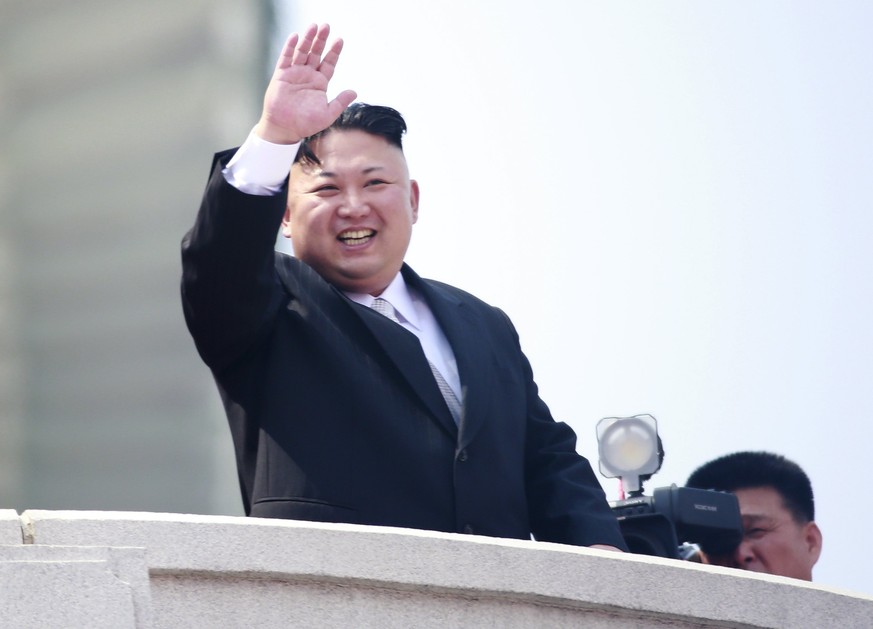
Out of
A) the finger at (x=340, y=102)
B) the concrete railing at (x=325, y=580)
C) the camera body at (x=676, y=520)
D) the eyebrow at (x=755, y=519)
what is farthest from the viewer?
the eyebrow at (x=755, y=519)

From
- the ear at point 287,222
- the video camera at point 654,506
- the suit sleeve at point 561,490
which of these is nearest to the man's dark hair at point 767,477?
the video camera at point 654,506

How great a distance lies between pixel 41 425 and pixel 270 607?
8.04 m

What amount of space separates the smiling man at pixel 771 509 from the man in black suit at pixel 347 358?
1883 millimetres

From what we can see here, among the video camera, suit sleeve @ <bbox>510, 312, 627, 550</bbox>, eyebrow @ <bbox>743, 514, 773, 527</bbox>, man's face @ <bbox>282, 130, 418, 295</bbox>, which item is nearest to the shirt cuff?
man's face @ <bbox>282, 130, 418, 295</bbox>

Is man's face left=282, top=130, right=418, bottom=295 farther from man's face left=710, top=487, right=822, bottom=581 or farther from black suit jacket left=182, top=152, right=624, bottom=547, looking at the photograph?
man's face left=710, top=487, right=822, bottom=581

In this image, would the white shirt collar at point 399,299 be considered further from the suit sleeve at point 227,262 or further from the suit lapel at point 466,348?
the suit sleeve at point 227,262

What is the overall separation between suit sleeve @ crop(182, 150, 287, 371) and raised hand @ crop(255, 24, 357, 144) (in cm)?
14

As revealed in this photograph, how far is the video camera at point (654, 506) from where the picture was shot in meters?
5.04

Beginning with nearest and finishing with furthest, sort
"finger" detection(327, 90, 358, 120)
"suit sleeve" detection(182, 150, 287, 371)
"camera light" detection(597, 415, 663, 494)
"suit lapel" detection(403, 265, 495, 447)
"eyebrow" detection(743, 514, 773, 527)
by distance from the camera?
"suit sleeve" detection(182, 150, 287, 371), "finger" detection(327, 90, 358, 120), "suit lapel" detection(403, 265, 495, 447), "camera light" detection(597, 415, 663, 494), "eyebrow" detection(743, 514, 773, 527)

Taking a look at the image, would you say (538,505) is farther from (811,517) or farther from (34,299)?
(34,299)

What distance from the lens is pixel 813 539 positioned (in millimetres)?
6652

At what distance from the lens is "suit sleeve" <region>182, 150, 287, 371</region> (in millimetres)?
4262

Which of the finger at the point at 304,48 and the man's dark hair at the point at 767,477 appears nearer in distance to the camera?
the finger at the point at 304,48

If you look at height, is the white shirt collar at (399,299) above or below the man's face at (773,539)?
above
